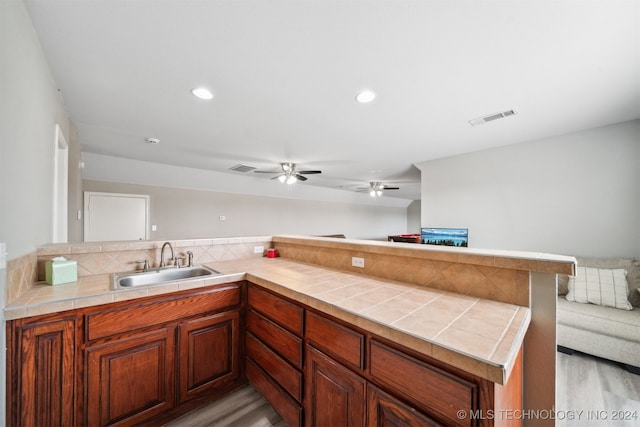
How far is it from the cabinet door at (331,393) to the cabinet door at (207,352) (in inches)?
30.2

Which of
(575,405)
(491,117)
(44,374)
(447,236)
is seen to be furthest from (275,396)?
(447,236)

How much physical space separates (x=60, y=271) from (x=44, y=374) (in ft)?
2.03

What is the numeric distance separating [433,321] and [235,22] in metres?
1.89

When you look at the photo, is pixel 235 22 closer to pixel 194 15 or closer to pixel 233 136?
pixel 194 15

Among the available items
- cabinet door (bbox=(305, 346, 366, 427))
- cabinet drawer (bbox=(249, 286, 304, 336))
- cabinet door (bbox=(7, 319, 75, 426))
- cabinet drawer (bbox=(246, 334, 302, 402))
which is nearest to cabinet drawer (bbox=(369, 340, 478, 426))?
cabinet door (bbox=(305, 346, 366, 427))

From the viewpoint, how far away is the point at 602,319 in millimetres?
2330

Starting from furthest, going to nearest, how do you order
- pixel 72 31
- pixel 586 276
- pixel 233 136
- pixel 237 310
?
pixel 233 136
pixel 586 276
pixel 237 310
pixel 72 31

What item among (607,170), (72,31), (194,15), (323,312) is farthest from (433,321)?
(607,170)

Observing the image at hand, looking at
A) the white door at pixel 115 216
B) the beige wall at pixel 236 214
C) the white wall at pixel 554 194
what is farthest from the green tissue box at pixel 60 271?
the white wall at pixel 554 194

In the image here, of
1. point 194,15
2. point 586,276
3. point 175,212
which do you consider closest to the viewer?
point 194,15

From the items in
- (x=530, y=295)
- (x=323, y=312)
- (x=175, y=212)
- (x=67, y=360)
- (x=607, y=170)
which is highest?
(x=607, y=170)

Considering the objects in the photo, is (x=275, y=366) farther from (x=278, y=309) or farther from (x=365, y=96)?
(x=365, y=96)

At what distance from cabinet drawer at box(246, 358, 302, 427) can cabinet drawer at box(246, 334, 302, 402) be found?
4 centimetres

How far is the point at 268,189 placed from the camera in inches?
268
